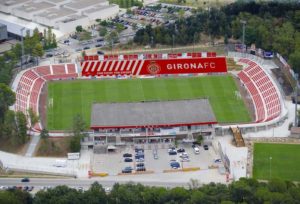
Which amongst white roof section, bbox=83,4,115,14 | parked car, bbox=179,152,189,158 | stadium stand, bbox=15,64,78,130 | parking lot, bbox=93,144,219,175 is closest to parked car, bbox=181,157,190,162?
parking lot, bbox=93,144,219,175

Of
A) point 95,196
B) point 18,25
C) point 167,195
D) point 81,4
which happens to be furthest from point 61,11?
point 167,195

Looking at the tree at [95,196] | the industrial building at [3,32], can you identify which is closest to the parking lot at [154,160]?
the tree at [95,196]

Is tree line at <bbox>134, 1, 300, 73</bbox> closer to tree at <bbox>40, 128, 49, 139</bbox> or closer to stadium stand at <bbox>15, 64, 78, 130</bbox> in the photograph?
stadium stand at <bbox>15, 64, 78, 130</bbox>

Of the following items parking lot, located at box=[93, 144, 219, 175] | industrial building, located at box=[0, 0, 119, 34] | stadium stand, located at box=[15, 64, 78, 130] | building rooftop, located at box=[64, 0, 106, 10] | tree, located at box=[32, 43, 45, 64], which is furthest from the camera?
building rooftop, located at box=[64, 0, 106, 10]

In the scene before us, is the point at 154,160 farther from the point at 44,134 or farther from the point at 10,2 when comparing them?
the point at 10,2

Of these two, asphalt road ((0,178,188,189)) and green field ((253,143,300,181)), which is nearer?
asphalt road ((0,178,188,189))

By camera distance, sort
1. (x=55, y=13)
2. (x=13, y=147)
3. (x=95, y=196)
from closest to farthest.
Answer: (x=95, y=196) < (x=13, y=147) < (x=55, y=13)

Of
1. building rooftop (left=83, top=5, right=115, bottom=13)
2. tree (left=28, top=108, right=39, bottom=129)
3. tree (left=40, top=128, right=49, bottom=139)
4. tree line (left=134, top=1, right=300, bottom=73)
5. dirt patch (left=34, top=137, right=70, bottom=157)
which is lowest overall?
dirt patch (left=34, top=137, right=70, bottom=157)

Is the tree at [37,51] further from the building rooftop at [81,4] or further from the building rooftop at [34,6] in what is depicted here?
the building rooftop at [81,4]
